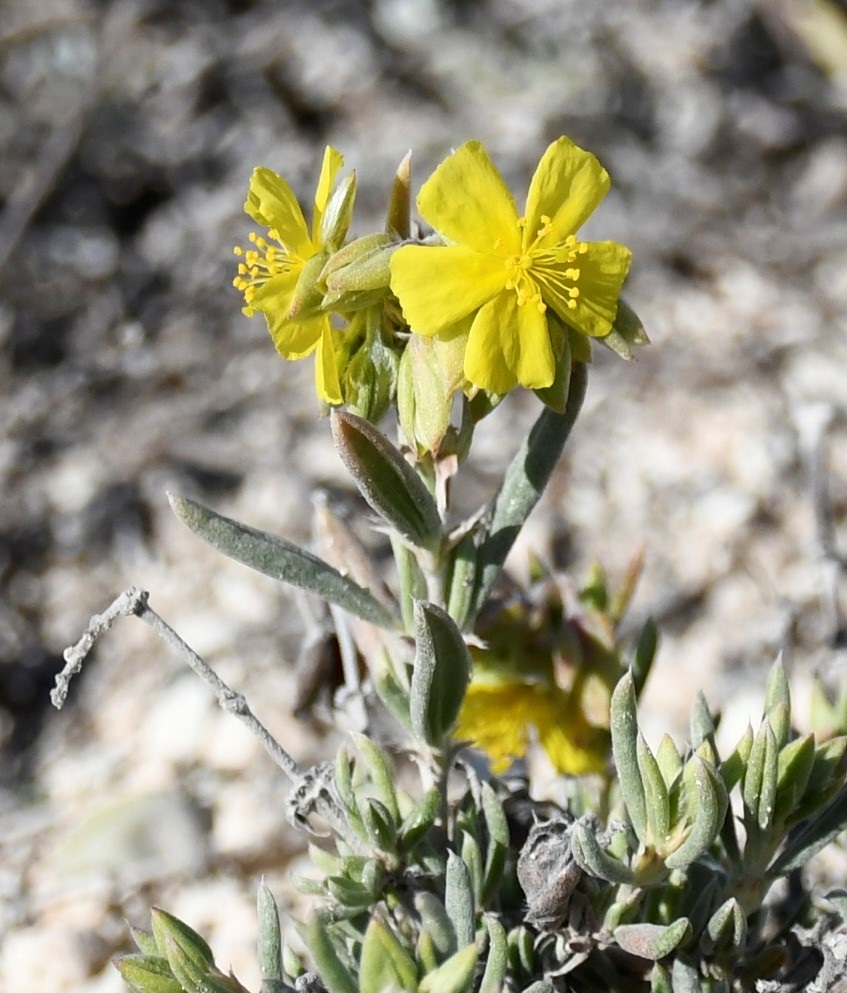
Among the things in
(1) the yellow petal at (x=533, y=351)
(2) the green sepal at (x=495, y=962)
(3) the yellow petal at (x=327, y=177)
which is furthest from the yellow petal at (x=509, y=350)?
(2) the green sepal at (x=495, y=962)

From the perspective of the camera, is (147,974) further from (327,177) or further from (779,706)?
(327,177)

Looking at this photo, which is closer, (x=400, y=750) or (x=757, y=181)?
(x=400, y=750)

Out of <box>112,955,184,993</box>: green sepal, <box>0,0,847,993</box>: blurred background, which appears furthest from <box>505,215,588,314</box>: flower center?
<box>0,0,847,993</box>: blurred background

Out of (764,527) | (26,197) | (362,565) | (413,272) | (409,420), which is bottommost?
(764,527)

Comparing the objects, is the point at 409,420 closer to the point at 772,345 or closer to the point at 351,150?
the point at 772,345

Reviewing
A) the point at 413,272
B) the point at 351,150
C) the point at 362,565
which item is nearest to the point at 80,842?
the point at 362,565

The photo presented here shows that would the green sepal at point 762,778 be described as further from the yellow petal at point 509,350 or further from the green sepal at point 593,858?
the yellow petal at point 509,350

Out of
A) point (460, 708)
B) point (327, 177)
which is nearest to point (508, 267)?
point (327, 177)
